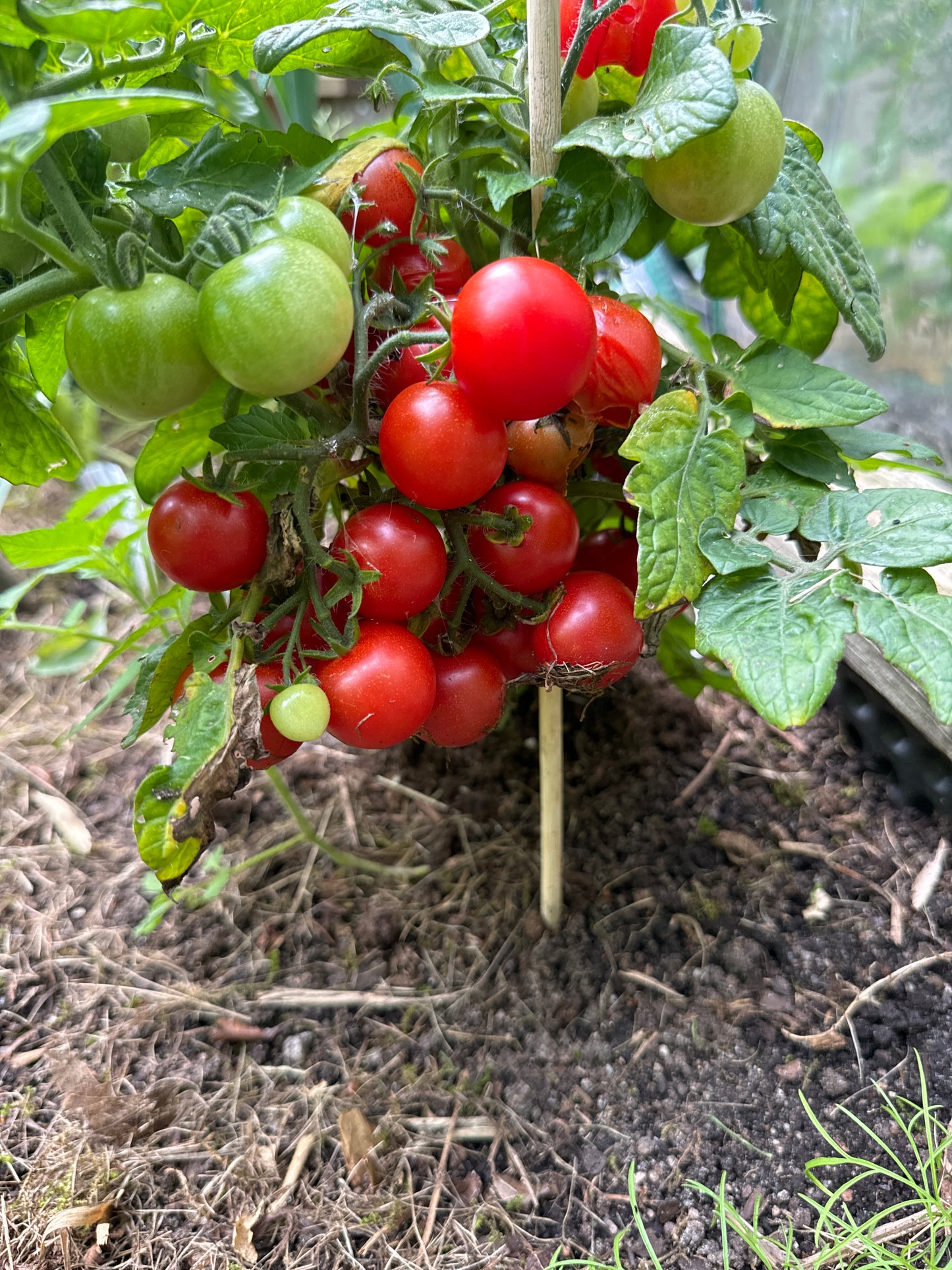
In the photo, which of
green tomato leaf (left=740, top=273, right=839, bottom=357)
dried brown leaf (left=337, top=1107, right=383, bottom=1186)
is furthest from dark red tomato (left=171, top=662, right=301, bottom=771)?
green tomato leaf (left=740, top=273, right=839, bottom=357)

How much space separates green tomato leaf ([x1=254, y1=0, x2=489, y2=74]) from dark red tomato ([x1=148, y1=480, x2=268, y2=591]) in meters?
0.30

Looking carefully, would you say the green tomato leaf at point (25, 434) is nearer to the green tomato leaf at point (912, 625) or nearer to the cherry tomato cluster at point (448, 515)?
the cherry tomato cluster at point (448, 515)

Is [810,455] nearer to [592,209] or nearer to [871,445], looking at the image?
[871,445]

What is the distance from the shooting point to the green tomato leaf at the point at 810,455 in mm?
685

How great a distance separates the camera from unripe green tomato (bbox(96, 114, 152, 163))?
578mm

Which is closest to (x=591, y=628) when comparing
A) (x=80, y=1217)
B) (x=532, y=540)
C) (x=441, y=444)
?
(x=532, y=540)

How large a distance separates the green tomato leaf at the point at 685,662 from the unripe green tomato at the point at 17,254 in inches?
28.3

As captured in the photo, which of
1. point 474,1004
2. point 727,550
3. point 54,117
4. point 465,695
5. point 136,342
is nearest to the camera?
point 54,117

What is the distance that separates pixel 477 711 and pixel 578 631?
Answer: 111mm

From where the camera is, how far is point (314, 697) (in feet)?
1.95

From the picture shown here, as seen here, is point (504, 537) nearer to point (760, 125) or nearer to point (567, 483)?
point (567, 483)

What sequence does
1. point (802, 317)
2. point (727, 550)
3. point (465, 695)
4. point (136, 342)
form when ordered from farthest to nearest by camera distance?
point (802, 317) < point (465, 695) < point (727, 550) < point (136, 342)

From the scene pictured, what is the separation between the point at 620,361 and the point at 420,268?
0.17 m

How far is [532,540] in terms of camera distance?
65 centimetres
